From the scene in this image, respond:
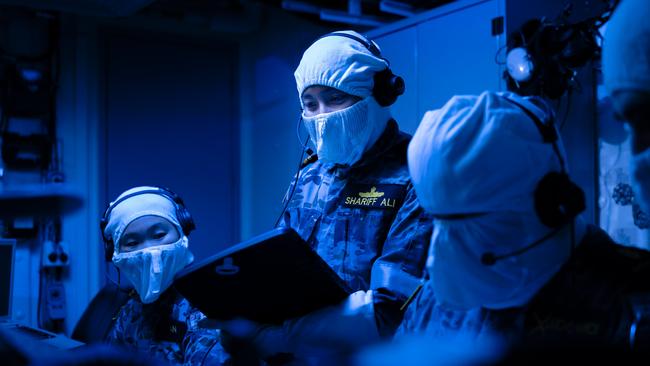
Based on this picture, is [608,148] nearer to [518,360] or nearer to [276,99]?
[276,99]

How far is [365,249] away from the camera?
1.53m

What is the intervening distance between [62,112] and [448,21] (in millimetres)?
2354

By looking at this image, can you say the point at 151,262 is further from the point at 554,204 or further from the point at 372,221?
the point at 554,204

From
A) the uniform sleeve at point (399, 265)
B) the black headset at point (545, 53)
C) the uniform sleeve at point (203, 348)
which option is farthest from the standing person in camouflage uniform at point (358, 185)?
the black headset at point (545, 53)

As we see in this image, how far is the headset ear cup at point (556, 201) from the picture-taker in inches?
36.3

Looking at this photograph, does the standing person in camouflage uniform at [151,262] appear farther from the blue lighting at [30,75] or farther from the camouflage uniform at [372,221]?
the blue lighting at [30,75]

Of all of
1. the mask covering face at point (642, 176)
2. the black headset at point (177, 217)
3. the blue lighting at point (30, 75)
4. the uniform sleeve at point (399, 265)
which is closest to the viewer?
the mask covering face at point (642, 176)

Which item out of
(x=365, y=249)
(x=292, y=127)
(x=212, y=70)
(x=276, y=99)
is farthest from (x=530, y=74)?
(x=212, y=70)

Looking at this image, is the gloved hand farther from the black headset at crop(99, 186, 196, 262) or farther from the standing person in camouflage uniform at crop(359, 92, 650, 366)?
the black headset at crop(99, 186, 196, 262)

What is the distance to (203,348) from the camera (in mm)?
1596

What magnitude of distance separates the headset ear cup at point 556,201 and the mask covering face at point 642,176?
0.29 ft

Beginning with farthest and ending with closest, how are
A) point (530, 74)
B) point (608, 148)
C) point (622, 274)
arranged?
point (608, 148) → point (530, 74) → point (622, 274)

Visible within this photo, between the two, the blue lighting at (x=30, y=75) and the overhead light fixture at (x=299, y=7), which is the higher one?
the overhead light fixture at (x=299, y=7)

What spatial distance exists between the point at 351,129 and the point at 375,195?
0.21 metres
